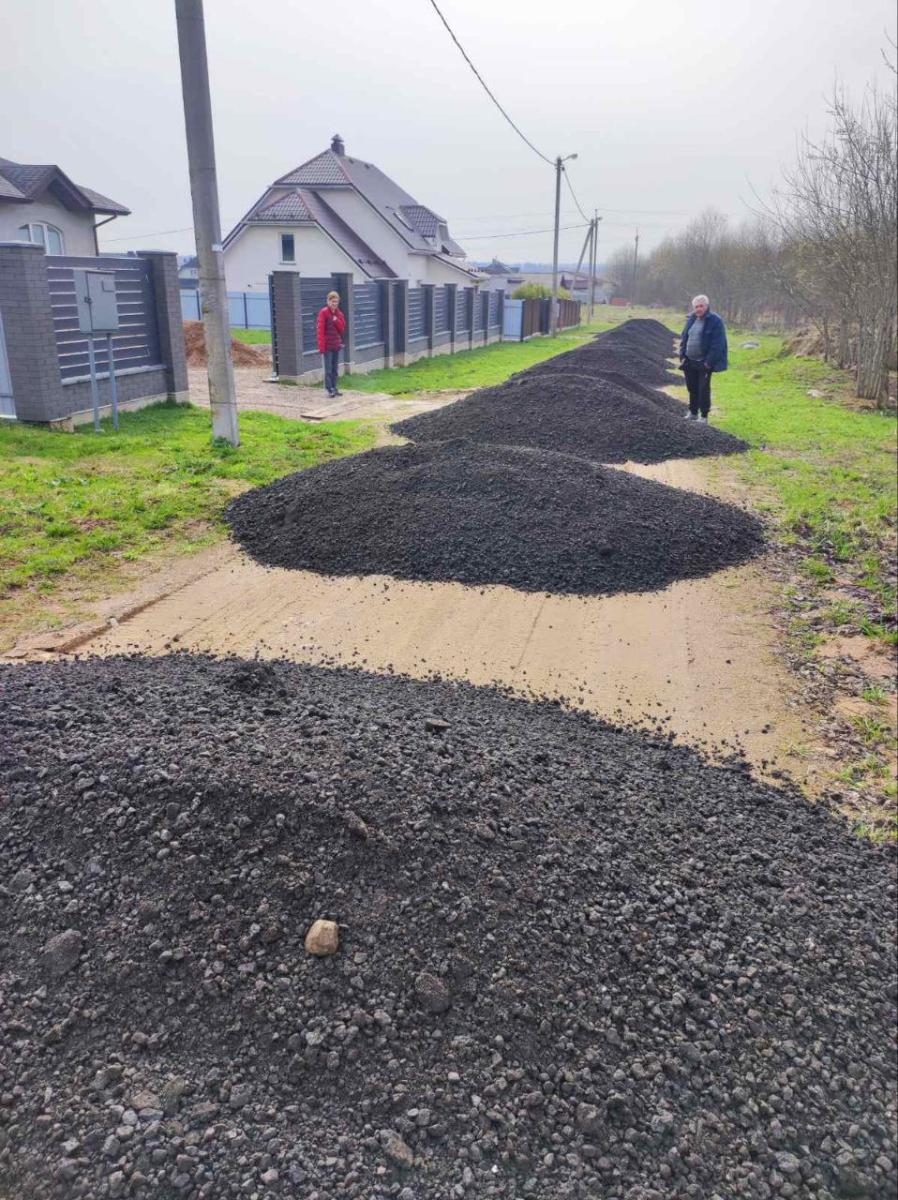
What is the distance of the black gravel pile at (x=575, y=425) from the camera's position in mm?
11156

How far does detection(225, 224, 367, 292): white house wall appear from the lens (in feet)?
112

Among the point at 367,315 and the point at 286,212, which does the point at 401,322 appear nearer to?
the point at 367,315

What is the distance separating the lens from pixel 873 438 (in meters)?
13.9

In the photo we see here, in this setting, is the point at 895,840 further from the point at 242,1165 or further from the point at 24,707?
the point at 24,707

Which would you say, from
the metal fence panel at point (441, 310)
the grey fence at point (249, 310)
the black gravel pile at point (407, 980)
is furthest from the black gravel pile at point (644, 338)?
the black gravel pile at point (407, 980)

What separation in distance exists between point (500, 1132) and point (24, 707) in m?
2.45

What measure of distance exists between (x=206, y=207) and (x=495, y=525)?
17.0 ft

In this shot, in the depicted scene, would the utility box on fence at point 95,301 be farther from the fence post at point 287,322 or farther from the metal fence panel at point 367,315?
the metal fence panel at point 367,315

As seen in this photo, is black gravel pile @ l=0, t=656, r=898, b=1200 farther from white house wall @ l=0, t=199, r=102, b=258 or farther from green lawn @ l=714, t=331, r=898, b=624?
white house wall @ l=0, t=199, r=102, b=258

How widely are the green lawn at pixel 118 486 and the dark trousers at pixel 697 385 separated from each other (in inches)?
186

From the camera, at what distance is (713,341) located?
12.2 m

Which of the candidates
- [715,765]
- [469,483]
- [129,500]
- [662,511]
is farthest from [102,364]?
[715,765]

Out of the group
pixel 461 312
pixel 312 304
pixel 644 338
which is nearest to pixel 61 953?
pixel 312 304

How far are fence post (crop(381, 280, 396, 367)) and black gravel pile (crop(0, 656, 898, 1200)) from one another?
19.5 meters
